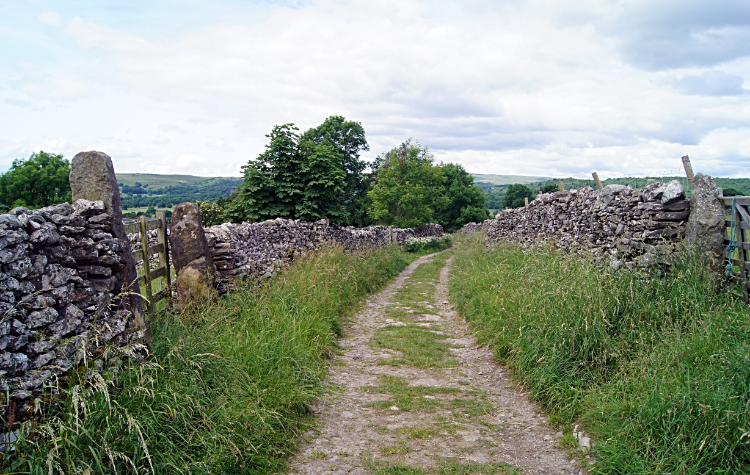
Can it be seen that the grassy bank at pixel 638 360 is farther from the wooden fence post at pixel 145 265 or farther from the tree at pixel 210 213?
the tree at pixel 210 213

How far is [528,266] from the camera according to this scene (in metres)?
8.02

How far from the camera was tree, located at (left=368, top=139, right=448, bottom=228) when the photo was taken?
34.6 m

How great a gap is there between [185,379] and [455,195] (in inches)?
2612

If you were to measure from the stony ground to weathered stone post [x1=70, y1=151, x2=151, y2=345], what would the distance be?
2.24 meters

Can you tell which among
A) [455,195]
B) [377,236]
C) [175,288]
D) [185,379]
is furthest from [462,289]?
[455,195]

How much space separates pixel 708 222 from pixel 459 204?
65.1 meters

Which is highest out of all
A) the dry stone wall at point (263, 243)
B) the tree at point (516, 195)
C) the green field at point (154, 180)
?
the green field at point (154, 180)

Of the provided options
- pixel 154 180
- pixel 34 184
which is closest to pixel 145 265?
pixel 34 184

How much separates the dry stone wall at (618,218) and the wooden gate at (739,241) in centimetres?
58

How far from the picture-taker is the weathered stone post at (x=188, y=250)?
7.23 meters

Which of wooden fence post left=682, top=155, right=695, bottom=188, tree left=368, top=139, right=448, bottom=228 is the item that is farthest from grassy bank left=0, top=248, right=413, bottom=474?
tree left=368, top=139, right=448, bottom=228

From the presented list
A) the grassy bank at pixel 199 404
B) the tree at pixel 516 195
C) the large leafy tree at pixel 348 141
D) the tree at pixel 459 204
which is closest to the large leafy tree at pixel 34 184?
the large leafy tree at pixel 348 141

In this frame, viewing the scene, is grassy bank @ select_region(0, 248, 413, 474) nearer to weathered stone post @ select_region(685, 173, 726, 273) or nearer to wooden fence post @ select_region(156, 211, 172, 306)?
wooden fence post @ select_region(156, 211, 172, 306)

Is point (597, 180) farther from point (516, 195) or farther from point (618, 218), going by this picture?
point (516, 195)
